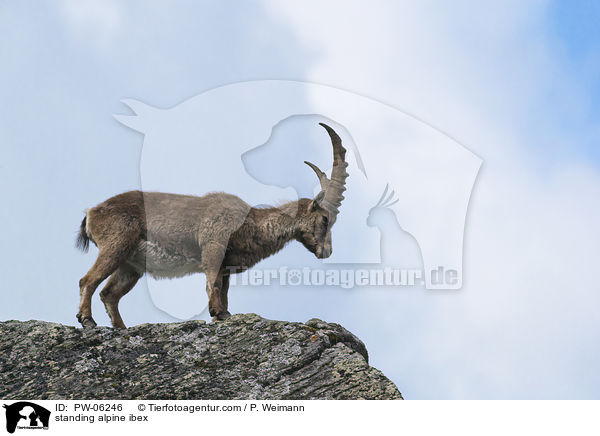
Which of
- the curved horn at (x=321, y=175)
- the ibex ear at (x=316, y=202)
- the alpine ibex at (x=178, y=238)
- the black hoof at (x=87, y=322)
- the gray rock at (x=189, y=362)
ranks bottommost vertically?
the gray rock at (x=189, y=362)

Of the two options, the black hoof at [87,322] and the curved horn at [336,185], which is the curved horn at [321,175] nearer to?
the curved horn at [336,185]

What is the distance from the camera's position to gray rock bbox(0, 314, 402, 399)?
890cm

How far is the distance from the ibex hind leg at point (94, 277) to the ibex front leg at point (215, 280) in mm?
1318

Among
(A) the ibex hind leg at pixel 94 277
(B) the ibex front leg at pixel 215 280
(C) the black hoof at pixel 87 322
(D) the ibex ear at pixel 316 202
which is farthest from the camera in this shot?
(D) the ibex ear at pixel 316 202

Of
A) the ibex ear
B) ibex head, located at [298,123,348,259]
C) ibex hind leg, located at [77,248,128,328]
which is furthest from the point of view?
ibex head, located at [298,123,348,259]

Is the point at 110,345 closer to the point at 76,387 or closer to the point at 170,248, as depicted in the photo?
the point at 76,387

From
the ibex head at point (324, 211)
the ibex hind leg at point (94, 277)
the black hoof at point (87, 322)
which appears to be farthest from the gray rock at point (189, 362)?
the ibex head at point (324, 211)

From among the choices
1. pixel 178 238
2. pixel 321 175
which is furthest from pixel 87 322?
pixel 321 175

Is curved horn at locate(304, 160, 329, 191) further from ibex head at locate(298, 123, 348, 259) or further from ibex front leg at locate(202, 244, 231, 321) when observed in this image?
ibex front leg at locate(202, 244, 231, 321)

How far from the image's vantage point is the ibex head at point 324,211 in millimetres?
13719

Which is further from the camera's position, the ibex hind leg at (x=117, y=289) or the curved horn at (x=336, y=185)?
the curved horn at (x=336, y=185)

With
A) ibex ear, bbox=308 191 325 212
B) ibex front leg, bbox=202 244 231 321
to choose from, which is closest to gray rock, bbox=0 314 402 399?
ibex front leg, bbox=202 244 231 321

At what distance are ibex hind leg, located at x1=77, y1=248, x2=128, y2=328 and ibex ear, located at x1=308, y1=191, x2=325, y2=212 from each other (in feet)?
11.5

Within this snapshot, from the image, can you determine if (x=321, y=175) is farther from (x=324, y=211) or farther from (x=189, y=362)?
(x=189, y=362)
